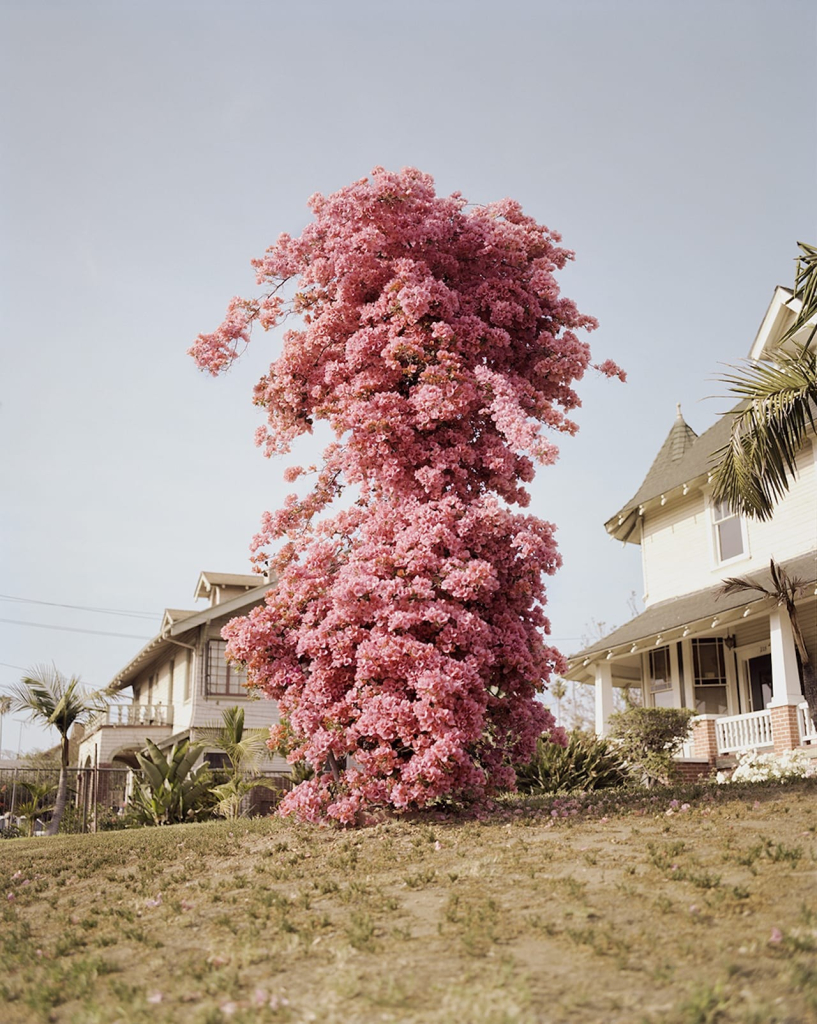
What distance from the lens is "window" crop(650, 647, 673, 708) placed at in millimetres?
22391

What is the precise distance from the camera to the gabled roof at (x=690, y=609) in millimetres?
18422

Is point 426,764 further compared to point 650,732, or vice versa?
point 650,732

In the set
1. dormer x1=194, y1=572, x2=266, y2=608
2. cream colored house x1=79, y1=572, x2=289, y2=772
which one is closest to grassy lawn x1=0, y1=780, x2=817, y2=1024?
cream colored house x1=79, y1=572, x2=289, y2=772

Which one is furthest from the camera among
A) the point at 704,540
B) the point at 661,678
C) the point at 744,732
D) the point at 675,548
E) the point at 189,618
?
the point at 189,618

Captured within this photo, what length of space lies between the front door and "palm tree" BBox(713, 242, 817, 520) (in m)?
8.85

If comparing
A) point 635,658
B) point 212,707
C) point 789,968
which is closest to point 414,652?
point 789,968

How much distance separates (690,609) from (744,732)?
2.83 m

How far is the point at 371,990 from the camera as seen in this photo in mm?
5535

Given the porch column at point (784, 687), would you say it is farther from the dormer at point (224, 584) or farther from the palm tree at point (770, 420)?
the dormer at point (224, 584)

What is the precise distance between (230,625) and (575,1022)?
7.54 meters

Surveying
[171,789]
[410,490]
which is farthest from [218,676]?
[410,490]

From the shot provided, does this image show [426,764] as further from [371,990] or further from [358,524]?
[371,990]

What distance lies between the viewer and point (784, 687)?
58.4 feet

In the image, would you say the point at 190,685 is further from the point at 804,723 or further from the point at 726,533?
the point at 804,723
